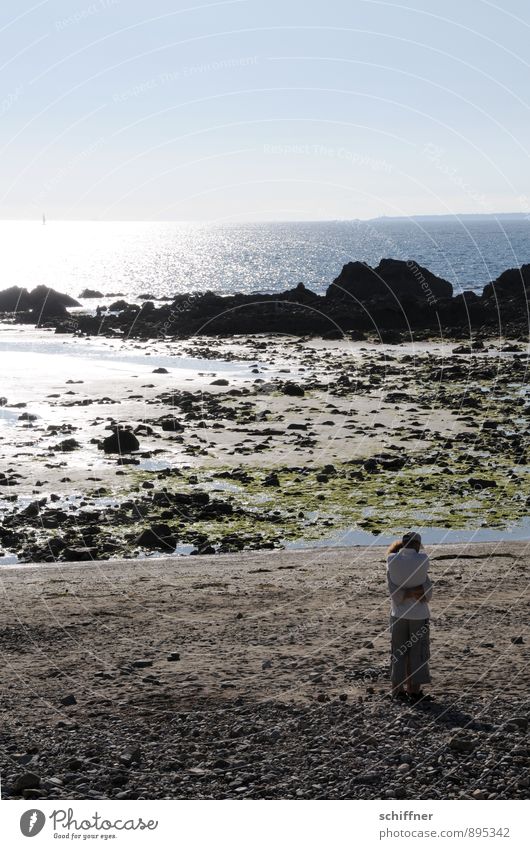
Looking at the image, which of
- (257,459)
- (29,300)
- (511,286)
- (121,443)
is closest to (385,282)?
(511,286)

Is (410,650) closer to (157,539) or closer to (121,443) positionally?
(157,539)

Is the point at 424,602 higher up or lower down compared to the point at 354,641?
higher up

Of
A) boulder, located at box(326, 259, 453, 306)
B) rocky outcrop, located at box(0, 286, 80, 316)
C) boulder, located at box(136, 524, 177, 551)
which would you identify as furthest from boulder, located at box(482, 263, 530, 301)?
boulder, located at box(136, 524, 177, 551)

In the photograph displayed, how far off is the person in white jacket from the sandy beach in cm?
39

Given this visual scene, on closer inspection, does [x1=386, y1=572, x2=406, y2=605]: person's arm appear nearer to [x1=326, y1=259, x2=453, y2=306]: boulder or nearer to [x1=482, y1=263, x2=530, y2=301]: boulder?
[x1=482, y1=263, x2=530, y2=301]: boulder

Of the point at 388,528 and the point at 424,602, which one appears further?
the point at 388,528

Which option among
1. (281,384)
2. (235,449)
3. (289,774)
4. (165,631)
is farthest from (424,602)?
(281,384)

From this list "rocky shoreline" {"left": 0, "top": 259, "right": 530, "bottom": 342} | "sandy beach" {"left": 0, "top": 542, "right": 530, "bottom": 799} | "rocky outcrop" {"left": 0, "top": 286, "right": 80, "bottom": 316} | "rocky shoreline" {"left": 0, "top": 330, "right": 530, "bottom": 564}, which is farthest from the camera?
"rocky outcrop" {"left": 0, "top": 286, "right": 80, "bottom": 316}

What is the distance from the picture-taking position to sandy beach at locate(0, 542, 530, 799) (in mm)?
12672

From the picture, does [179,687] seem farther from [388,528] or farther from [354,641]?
[388,528]

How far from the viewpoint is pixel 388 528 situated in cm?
→ 2994

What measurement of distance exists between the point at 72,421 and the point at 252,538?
19.7m

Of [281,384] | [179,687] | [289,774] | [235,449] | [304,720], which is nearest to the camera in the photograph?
[289,774]

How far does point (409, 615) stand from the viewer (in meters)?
14.8
